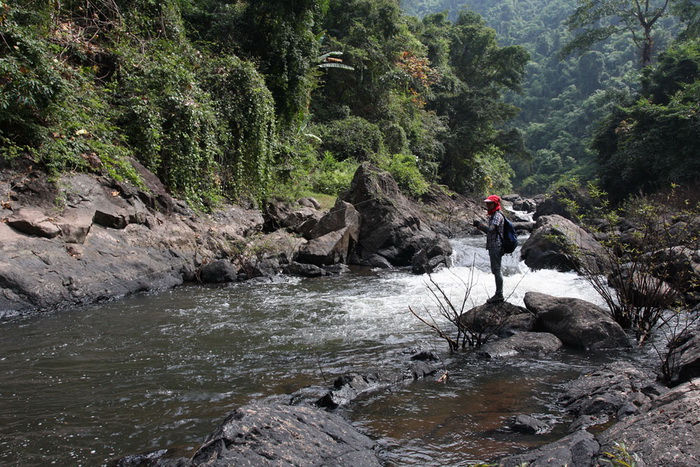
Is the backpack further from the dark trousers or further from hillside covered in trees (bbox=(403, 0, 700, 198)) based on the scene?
hillside covered in trees (bbox=(403, 0, 700, 198))

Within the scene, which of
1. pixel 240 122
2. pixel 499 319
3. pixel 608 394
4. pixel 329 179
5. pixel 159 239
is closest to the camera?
pixel 608 394

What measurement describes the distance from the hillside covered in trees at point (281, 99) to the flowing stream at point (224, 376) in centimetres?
429

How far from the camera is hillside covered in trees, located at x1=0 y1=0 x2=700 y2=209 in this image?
10.1 meters

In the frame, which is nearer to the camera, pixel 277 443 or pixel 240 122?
pixel 277 443

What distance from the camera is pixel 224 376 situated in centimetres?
531

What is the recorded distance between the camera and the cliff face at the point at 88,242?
775cm

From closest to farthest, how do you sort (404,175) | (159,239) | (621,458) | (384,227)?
(621,458) → (159,239) → (384,227) → (404,175)

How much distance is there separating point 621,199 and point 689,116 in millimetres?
5065

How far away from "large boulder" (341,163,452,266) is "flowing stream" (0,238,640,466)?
16.7ft

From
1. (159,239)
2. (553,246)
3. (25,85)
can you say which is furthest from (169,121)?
(553,246)

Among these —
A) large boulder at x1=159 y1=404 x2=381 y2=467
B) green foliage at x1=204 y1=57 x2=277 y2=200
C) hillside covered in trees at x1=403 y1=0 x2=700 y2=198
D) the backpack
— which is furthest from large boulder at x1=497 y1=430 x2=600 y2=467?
hillside covered in trees at x1=403 y1=0 x2=700 y2=198

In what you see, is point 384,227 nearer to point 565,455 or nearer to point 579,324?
point 579,324

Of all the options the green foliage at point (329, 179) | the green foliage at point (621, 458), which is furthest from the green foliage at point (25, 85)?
the green foliage at point (329, 179)

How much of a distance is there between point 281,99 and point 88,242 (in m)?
10.6
